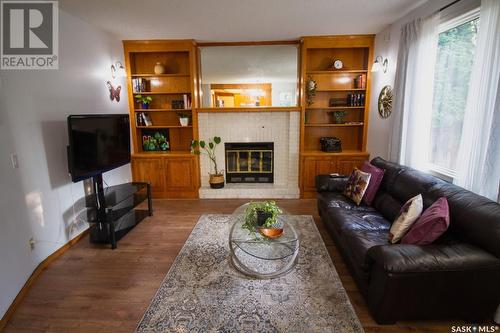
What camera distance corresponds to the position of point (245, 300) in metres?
2.10

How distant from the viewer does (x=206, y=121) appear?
4688mm

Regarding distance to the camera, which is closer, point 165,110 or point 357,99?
point 357,99

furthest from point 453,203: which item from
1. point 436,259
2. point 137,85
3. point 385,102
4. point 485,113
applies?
point 137,85

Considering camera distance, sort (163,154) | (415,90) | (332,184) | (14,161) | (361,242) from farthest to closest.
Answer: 1. (163,154)
2. (332,184)
3. (415,90)
4. (14,161)
5. (361,242)

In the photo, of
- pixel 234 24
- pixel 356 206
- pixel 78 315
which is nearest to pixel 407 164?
pixel 356 206

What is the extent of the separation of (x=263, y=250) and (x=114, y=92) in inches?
133

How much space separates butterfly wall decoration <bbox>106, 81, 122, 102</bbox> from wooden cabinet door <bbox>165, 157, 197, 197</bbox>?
1264mm

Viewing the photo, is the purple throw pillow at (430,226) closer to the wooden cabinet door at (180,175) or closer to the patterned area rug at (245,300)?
the patterned area rug at (245,300)

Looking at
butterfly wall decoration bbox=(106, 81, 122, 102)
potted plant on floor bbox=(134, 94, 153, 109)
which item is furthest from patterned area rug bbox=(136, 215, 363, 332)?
potted plant on floor bbox=(134, 94, 153, 109)

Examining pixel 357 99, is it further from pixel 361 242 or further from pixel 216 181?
pixel 361 242

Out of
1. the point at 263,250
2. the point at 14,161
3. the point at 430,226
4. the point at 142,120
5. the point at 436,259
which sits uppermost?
the point at 142,120

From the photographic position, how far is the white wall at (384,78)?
3.44 meters

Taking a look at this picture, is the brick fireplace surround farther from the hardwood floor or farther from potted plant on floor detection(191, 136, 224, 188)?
the hardwood floor

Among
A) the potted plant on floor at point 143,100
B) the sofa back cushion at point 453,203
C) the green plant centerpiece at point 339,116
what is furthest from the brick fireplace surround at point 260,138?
the sofa back cushion at point 453,203
